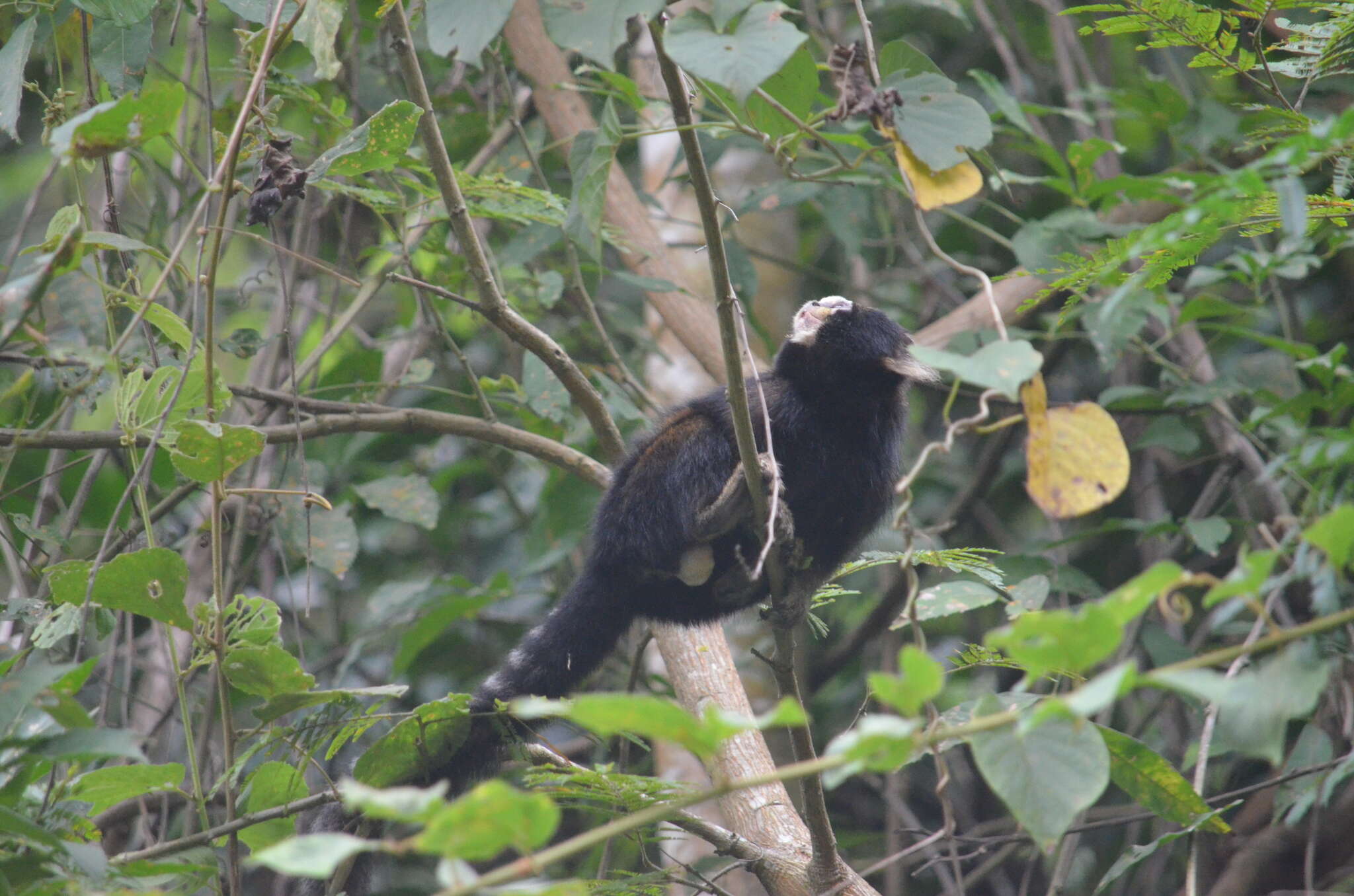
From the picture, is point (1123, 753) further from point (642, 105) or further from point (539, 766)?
point (642, 105)

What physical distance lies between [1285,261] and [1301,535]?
244 centimetres

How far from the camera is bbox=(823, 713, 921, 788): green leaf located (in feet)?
3.73

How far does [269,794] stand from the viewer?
7.61ft

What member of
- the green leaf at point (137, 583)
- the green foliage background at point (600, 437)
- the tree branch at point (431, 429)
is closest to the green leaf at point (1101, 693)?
the green foliage background at point (600, 437)

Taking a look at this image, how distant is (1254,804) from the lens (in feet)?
12.7

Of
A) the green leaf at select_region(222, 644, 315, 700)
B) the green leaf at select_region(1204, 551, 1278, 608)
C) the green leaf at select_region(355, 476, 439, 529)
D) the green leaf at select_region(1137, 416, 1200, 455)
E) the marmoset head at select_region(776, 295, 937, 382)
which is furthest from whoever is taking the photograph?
the green leaf at select_region(1137, 416, 1200, 455)

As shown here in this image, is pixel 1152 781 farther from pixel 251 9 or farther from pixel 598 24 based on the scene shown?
pixel 251 9

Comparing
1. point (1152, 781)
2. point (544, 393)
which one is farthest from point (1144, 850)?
point (544, 393)

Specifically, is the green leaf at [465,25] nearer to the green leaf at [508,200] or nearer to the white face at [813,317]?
the green leaf at [508,200]

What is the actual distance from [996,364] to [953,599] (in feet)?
2.34

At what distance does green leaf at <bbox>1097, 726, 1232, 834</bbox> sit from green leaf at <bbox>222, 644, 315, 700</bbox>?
1.48 meters

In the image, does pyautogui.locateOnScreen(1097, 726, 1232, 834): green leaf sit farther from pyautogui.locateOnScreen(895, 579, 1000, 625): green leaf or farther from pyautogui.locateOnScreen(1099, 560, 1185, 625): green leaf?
pyautogui.locateOnScreen(1099, 560, 1185, 625): green leaf

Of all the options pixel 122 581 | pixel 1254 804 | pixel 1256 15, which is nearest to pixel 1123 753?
pixel 1256 15

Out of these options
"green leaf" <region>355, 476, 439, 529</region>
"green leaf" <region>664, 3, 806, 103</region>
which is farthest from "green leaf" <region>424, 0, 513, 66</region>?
"green leaf" <region>355, 476, 439, 529</region>
